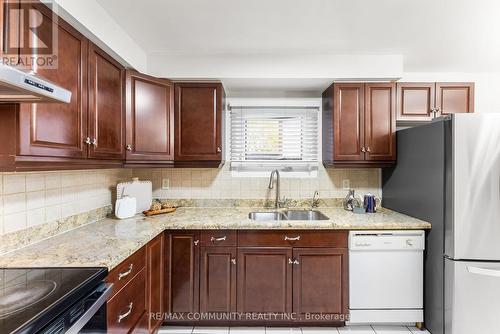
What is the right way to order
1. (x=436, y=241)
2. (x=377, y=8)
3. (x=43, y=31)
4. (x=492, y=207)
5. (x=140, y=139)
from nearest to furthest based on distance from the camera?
(x=43, y=31) → (x=377, y=8) → (x=492, y=207) → (x=436, y=241) → (x=140, y=139)

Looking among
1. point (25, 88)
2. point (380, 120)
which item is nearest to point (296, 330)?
point (380, 120)

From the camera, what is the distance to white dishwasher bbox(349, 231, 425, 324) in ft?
7.23

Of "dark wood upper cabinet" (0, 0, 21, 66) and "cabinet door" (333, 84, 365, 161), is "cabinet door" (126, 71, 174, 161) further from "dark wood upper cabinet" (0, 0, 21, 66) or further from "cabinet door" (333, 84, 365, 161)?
"cabinet door" (333, 84, 365, 161)

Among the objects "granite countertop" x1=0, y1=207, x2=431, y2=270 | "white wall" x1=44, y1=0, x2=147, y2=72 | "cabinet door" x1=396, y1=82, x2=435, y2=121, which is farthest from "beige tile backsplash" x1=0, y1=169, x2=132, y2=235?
"cabinet door" x1=396, y1=82, x2=435, y2=121

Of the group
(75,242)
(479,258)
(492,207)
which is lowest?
(479,258)

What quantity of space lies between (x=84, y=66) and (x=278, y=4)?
123 cm

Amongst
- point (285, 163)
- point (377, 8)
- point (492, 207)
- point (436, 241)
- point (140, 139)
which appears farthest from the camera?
point (285, 163)

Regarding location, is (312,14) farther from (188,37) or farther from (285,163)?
(285,163)

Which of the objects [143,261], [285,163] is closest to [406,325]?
[285,163]

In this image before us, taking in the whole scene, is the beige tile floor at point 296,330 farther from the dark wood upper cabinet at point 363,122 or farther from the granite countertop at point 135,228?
the dark wood upper cabinet at point 363,122

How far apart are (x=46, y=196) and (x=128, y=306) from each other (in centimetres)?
88

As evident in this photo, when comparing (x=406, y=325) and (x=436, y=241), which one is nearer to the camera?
(x=436, y=241)

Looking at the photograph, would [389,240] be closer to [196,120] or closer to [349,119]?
[349,119]

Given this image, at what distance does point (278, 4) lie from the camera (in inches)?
67.7
